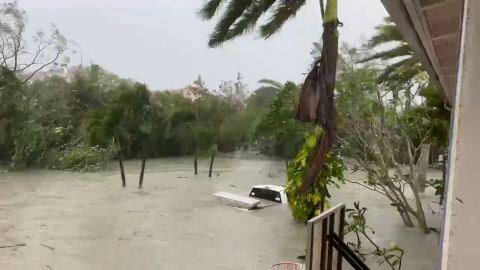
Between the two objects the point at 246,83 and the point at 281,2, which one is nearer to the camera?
the point at 281,2

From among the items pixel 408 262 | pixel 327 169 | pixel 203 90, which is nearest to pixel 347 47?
pixel 203 90

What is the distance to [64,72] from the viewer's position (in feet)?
29.0

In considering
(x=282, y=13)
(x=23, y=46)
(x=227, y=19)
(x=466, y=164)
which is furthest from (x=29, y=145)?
(x=466, y=164)

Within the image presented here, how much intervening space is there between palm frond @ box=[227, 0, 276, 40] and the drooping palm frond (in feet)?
0.91

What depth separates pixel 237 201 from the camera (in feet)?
19.9

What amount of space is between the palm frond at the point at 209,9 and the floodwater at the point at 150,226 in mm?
2320

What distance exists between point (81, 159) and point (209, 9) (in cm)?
441

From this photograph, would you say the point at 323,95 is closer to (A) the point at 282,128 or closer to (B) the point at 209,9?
(B) the point at 209,9

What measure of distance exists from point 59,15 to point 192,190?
15.6ft

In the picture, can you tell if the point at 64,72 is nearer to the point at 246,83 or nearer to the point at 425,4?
the point at 246,83

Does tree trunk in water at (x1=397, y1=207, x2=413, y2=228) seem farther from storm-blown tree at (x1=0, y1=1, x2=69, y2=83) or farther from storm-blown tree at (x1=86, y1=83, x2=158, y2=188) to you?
storm-blown tree at (x1=0, y1=1, x2=69, y2=83)

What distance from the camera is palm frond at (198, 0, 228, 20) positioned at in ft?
15.7

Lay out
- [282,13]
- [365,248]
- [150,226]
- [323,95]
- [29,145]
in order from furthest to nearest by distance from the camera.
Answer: [29,145] → [150,226] → [282,13] → [365,248] → [323,95]

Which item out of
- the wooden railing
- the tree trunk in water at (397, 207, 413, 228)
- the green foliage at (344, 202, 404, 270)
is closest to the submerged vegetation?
the tree trunk in water at (397, 207, 413, 228)
